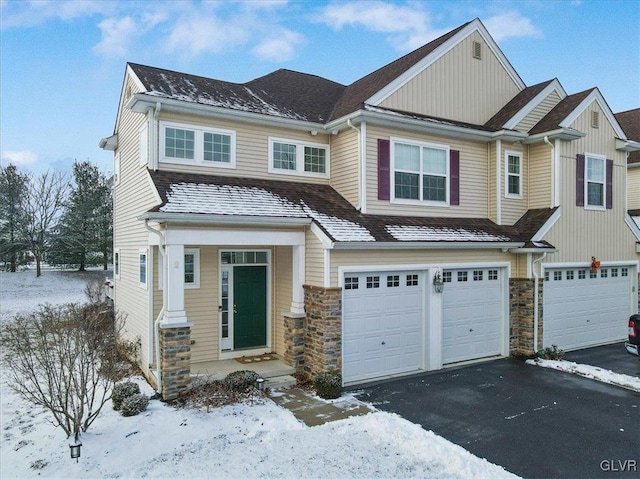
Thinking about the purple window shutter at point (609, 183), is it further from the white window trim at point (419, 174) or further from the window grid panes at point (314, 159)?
the window grid panes at point (314, 159)

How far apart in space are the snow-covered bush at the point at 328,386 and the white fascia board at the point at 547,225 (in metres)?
6.63

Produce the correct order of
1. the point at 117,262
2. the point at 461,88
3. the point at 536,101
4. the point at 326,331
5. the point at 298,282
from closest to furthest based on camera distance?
1. the point at 326,331
2. the point at 298,282
3. the point at 461,88
4. the point at 536,101
5. the point at 117,262

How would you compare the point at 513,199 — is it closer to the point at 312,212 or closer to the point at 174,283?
the point at 312,212

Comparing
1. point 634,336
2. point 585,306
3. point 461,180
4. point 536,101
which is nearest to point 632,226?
point 585,306

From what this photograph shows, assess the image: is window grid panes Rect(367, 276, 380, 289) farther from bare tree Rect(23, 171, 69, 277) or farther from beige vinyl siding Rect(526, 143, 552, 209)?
bare tree Rect(23, 171, 69, 277)

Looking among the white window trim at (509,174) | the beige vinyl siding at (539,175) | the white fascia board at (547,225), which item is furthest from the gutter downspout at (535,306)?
the white window trim at (509,174)

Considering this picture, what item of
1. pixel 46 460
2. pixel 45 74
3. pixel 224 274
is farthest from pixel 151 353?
pixel 45 74

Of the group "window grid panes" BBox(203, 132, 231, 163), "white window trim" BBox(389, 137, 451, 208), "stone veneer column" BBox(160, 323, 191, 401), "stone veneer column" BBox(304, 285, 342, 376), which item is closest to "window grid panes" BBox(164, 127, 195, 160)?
"window grid panes" BBox(203, 132, 231, 163)

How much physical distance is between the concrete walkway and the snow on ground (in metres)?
5.37

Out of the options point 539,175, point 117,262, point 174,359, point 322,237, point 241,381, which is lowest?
point 241,381

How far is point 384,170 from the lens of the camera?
10.6 m

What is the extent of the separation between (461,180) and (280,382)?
7085 millimetres

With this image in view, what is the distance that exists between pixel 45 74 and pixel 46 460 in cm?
1366

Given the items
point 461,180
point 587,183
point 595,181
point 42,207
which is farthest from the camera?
point 42,207
